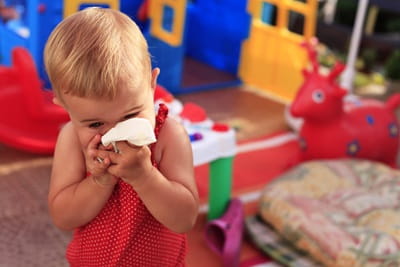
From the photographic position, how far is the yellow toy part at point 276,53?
262 centimetres

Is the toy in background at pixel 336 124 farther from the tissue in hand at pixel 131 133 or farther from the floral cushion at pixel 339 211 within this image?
the tissue in hand at pixel 131 133

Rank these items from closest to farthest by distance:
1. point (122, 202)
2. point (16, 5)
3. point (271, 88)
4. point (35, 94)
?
point (122, 202)
point (35, 94)
point (16, 5)
point (271, 88)

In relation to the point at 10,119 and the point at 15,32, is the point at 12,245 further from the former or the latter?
the point at 15,32

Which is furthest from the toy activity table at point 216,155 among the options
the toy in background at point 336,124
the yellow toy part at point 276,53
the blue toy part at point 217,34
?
the blue toy part at point 217,34

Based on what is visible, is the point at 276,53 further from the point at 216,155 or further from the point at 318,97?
the point at 216,155

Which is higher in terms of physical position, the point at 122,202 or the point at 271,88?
the point at 122,202

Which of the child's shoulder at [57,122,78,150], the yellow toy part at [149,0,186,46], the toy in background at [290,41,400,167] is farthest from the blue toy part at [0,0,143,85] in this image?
the child's shoulder at [57,122,78,150]

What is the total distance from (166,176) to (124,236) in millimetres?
111

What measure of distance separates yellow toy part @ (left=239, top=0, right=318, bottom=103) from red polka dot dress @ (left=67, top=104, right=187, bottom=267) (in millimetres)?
1907

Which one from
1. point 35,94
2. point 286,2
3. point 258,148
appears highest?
point 286,2

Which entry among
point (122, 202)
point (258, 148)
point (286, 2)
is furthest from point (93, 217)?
point (286, 2)

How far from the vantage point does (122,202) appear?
790mm

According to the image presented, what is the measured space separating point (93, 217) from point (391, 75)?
9.18 ft

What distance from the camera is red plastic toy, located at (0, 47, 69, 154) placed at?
1.86 meters
